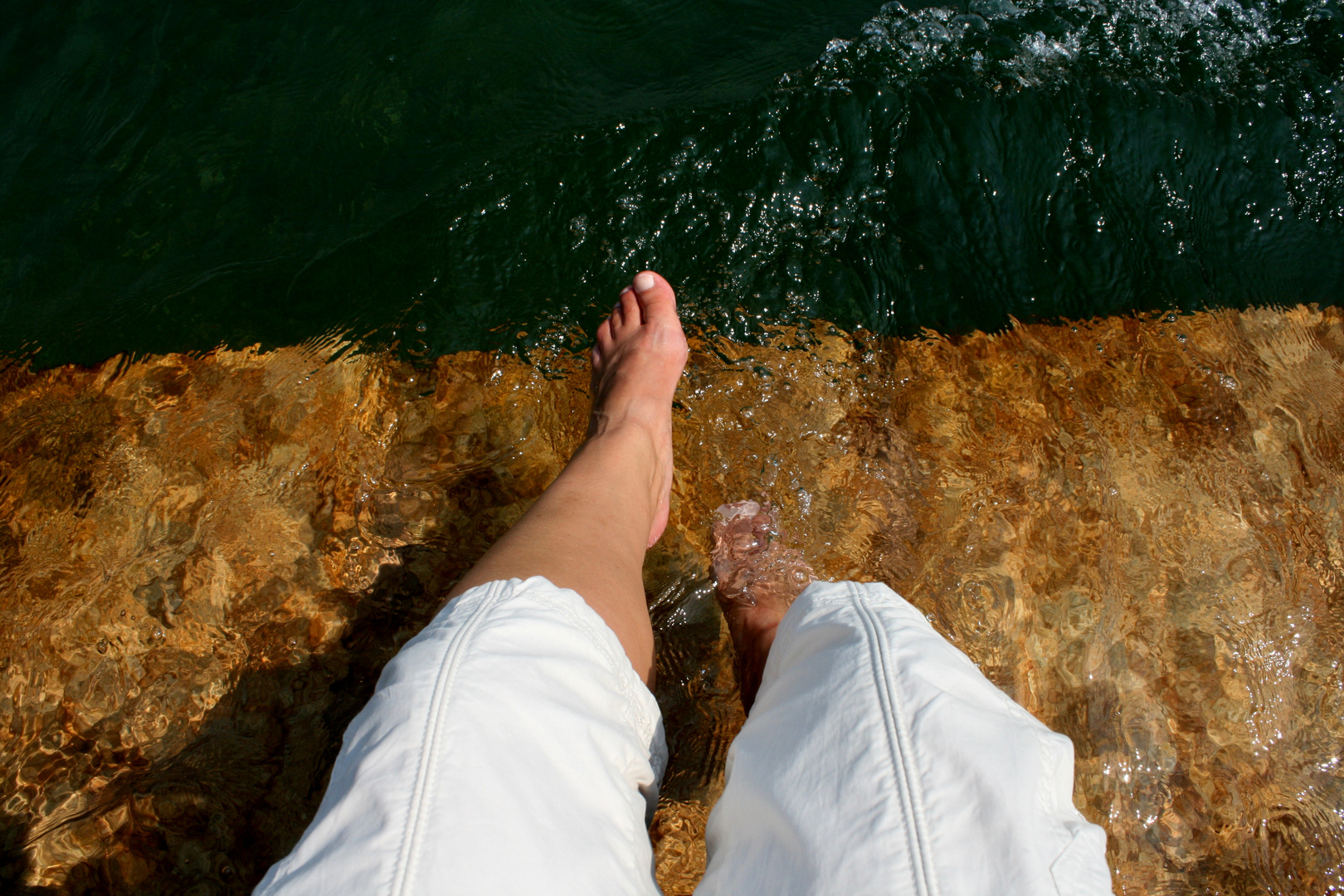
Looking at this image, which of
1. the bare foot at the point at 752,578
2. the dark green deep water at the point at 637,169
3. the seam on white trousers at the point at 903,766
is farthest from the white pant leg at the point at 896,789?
the dark green deep water at the point at 637,169

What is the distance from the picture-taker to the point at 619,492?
167cm

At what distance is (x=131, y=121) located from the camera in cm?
255

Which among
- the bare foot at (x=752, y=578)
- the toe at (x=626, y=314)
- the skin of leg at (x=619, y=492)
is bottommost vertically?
the bare foot at (x=752, y=578)

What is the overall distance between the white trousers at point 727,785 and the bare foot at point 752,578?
55 cm

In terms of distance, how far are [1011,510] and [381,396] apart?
1.70 meters

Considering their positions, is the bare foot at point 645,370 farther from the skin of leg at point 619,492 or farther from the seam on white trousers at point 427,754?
the seam on white trousers at point 427,754

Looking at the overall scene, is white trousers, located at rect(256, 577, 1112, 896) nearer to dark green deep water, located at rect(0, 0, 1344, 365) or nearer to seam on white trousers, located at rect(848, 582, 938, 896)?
seam on white trousers, located at rect(848, 582, 938, 896)

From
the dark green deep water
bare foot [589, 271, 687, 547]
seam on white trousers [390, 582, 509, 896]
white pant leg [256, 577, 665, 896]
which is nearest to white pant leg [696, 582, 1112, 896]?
white pant leg [256, 577, 665, 896]

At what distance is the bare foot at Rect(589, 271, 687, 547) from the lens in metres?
1.92

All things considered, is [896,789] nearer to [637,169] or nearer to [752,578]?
[752,578]

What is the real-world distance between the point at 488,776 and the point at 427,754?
0.07 meters

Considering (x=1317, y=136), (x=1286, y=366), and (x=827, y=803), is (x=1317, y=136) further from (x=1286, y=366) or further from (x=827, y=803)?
(x=827, y=803)

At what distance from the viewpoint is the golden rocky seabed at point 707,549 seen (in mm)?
1575

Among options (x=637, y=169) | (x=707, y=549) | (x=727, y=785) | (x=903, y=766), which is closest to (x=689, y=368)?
(x=707, y=549)
